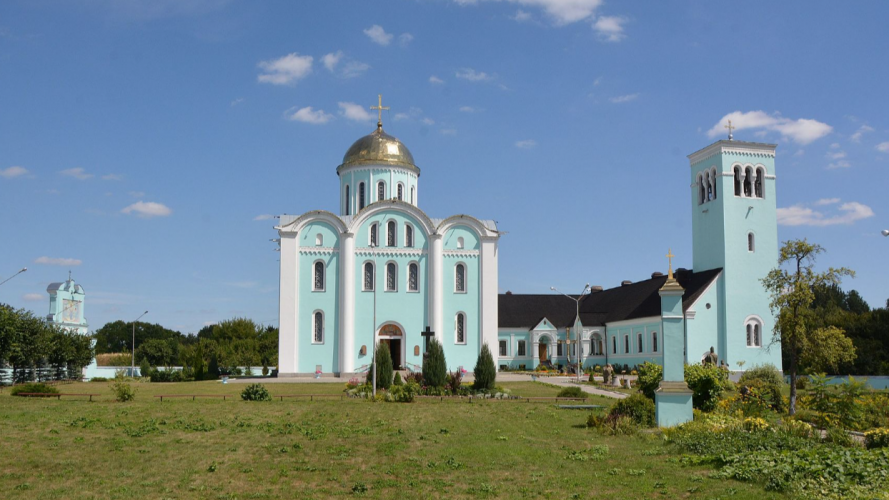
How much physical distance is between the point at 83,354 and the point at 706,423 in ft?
141

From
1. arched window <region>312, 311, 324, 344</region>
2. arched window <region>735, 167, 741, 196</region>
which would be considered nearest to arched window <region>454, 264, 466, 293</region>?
arched window <region>312, 311, 324, 344</region>

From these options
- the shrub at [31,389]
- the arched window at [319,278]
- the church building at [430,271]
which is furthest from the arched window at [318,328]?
the shrub at [31,389]

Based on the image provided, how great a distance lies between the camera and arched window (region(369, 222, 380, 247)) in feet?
161

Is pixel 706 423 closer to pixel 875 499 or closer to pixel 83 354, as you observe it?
pixel 875 499

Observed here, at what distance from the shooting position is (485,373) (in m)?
33.9

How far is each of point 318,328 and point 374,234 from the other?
659 cm

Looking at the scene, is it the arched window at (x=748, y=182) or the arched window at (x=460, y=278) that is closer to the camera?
the arched window at (x=460, y=278)

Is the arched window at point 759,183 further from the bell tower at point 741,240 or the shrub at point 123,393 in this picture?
the shrub at point 123,393

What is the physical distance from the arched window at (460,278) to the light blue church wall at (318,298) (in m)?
7.22

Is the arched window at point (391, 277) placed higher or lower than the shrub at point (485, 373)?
higher

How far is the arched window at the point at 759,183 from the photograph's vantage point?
5338cm

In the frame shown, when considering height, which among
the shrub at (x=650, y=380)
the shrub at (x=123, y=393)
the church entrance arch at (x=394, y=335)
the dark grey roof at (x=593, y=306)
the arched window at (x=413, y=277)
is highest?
the arched window at (x=413, y=277)

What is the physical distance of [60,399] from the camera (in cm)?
2958

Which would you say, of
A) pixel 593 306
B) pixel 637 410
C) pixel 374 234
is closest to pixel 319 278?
pixel 374 234
